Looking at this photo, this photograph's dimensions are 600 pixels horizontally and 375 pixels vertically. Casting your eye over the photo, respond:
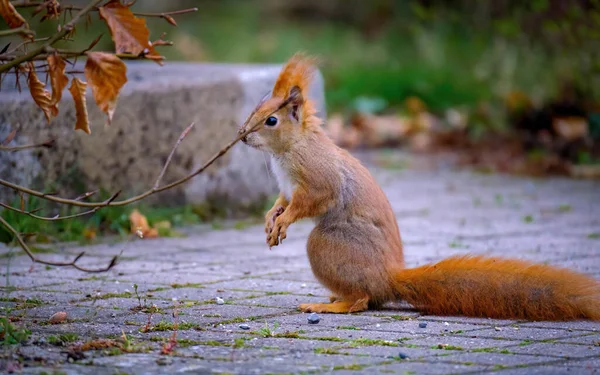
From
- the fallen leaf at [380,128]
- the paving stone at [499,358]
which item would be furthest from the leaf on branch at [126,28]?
the fallen leaf at [380,128]

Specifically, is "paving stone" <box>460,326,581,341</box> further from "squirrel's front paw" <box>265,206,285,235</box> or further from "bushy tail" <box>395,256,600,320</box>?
"squirrel's front paw" <box>265,206,285,235</box>

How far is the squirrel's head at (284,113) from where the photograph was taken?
14.5 ft

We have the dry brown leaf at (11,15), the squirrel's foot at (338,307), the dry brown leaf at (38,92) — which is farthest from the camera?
A: the squirrel's foot at (338,307)

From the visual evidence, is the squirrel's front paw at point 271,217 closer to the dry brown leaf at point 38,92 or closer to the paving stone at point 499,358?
the dry brown leaf at point 38,92

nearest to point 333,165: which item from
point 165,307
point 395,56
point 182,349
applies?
point 165,307

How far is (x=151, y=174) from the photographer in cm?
659

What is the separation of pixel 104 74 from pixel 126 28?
0.60ft

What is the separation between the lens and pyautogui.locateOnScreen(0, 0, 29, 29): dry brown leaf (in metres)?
3.29

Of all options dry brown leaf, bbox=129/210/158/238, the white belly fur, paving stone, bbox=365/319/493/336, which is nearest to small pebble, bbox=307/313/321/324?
paving stone, bbox=365/319/493/336

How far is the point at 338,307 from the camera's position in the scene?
4277mm

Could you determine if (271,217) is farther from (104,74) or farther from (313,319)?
(104,74)

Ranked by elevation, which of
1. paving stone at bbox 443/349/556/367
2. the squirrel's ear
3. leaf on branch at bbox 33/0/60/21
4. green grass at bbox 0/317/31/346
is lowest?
green grass at bbox 0/317/31/346

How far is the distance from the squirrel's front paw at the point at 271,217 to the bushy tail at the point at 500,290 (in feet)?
2.17

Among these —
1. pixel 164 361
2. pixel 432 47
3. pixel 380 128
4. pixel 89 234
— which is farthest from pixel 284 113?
pixel 432 47
